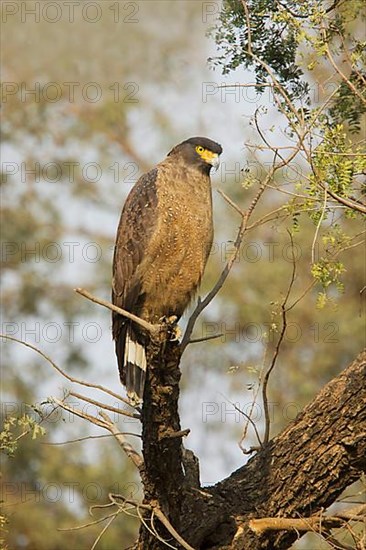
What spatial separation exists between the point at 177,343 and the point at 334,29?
1.47 meters

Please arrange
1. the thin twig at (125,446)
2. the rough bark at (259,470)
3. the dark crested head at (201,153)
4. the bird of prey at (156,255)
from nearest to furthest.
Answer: the rough bark at (259,470) → the thin twig at (125,446) → the bird of prey at (156,255) → the dark crested head at (201,153)

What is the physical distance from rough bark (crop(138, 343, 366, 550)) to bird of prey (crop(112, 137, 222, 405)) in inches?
38.7

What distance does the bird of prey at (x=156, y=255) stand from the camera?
552 centimetres

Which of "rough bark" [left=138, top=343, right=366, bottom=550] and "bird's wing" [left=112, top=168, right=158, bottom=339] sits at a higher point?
"bird's wing" [left=112, top=168, right=158, bottom=339]

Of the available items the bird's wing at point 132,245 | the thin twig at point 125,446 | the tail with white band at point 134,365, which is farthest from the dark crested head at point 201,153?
the thin twig at point 125,446

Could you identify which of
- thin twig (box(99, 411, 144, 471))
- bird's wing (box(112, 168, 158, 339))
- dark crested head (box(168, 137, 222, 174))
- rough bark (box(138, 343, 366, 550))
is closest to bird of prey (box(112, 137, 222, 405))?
bird's wing (box(112, 168, 158, 339))

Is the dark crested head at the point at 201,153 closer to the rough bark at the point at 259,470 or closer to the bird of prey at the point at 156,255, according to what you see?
the bird of prey at the point at 156,255

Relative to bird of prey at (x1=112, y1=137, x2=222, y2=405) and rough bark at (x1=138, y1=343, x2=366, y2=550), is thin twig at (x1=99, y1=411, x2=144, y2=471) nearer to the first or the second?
rough bark at (x1=138, y1=343, x2=366, y2=550)

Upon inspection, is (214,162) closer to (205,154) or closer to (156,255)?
(205,154)

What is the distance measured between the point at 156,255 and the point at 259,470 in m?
1.41

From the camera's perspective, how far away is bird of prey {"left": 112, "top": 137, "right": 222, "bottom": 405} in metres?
5.52

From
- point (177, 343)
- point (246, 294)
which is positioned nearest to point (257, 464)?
point (177, 343)

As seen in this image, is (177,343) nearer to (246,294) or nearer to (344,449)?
(344,449)

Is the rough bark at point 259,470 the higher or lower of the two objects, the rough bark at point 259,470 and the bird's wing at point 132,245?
the lower
